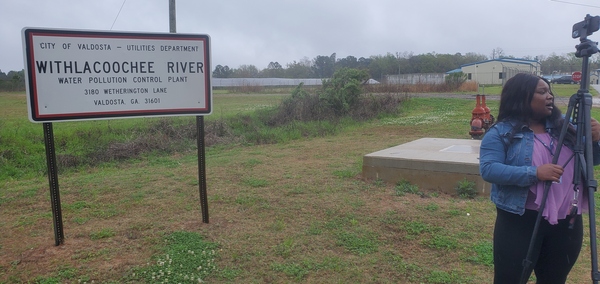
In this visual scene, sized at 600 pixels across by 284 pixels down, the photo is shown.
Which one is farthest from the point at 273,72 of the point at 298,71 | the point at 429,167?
the point at 429,167

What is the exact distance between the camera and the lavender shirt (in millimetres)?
2275

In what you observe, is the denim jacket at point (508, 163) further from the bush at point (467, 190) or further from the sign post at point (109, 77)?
the bush at point (467, 190)

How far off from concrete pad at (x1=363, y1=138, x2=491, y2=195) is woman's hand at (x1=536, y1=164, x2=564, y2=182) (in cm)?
352

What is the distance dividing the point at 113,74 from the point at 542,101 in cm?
351

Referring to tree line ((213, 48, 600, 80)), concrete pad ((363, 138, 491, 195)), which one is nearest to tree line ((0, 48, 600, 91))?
tree line ((213, 48, 600, 80))

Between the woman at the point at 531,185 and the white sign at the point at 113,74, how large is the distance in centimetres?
304

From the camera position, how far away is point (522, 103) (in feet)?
7.93

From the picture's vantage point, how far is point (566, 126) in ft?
7.11

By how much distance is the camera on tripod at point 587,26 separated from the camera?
7.13ft

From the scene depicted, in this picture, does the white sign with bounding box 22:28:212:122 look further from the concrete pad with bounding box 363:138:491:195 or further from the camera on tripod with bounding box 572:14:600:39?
the camera on tripod with bounding box 572:14:600:39

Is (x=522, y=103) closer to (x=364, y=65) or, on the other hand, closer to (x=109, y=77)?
(x=109, y=77)

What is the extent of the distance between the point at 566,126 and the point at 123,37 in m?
3.63

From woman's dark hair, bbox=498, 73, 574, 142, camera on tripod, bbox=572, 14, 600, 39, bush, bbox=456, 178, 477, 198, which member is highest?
camera on tripod, bbox=572, 14, 600, 39

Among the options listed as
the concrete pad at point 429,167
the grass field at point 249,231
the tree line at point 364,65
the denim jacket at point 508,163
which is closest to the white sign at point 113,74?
the grass field at point 249,231
